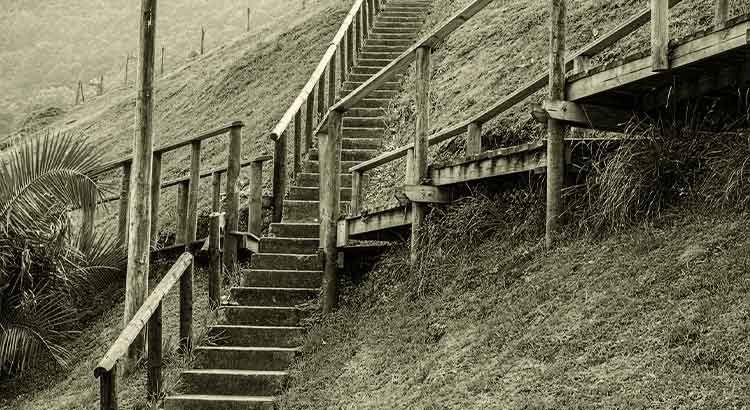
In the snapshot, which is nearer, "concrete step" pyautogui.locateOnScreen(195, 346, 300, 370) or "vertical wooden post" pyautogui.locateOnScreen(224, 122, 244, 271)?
"concrete step" pyautogui.locateOnScreen(195, 346, 300, 370)

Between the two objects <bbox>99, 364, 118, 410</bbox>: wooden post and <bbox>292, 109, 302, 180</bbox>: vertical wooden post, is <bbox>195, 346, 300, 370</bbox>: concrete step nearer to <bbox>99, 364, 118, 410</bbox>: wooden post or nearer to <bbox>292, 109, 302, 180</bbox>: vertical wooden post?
<bbox>99, 364, 118, 410</bbox>: wooden post

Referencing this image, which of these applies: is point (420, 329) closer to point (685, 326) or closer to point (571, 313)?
point (571, 313)

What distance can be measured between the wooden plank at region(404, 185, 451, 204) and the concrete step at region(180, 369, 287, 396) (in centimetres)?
189

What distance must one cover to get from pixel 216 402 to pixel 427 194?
2.53 meters

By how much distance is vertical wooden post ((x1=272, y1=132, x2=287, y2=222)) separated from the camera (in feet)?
39.4

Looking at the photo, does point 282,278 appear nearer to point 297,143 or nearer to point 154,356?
point 154,356

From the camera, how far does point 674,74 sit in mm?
7395

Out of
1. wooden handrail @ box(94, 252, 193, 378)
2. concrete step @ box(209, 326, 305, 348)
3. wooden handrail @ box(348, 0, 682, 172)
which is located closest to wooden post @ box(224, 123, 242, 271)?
concrete step @ box(209, 326, 305, 348)

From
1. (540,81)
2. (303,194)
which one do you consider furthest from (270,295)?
(540,81)

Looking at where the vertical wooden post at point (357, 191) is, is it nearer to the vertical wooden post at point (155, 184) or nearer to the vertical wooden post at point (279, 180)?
the vertical wooden post at point (279, 180)

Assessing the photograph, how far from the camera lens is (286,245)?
445 inches

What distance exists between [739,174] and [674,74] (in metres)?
Answer: 0.89

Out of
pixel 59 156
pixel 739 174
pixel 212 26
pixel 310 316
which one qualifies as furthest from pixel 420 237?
pixel 212 26

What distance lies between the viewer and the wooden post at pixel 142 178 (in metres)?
10.8
